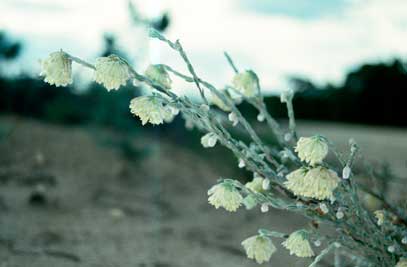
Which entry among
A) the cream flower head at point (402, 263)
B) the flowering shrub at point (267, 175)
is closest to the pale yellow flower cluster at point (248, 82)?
the flowering shrub at point (267, 175)

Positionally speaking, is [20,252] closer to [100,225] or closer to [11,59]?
[100,225]

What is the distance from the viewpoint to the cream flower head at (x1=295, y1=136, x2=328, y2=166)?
169 cm

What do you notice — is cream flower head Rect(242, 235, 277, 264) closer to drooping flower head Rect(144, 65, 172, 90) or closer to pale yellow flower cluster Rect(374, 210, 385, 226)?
pale yellow flower cluster Rect(374, 210, 385, 226)

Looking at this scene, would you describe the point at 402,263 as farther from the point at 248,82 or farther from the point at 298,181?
the point at 248,82

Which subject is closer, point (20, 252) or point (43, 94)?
point (20, 252)

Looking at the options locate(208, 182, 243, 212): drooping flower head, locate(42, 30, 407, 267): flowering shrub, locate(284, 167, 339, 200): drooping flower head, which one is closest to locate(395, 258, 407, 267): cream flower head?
locate(42, 30, 407, 267): flowering shrub

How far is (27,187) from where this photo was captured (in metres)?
5.27

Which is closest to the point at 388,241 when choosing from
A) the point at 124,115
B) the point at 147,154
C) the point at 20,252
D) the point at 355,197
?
the point at 355,197

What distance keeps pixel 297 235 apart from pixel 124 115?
18.9ft

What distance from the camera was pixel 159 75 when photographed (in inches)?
77.9

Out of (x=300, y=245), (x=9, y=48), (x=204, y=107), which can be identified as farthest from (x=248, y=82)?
(x=9, y=48)

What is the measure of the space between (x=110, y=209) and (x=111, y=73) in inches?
128

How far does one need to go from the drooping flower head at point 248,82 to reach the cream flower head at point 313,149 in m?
0.48

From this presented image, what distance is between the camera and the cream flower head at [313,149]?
5.56 feet
